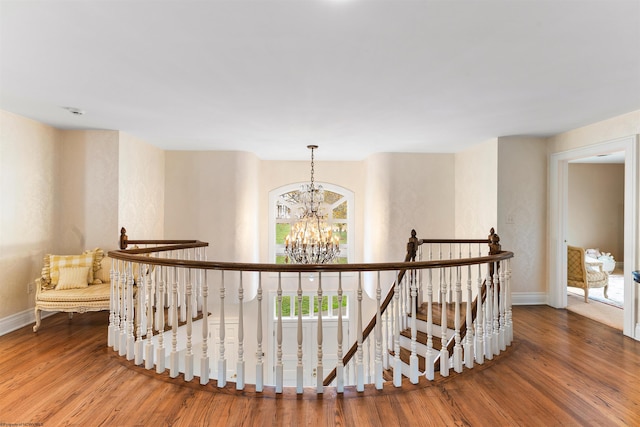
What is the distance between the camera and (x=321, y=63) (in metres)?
2.42

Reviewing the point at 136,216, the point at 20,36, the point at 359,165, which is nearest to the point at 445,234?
the point at 359,165

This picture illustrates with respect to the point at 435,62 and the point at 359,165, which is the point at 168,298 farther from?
the point at 359,165

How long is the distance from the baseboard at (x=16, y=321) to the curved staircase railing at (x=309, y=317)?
4.03 ft

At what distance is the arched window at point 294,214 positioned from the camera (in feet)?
22.0

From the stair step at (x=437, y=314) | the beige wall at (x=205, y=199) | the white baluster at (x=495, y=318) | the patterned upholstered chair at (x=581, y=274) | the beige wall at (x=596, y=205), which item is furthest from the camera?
the beige wall at (x=596, y=205)

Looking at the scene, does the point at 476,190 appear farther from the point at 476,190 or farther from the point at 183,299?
the point at 183,299

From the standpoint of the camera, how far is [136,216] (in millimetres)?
4836

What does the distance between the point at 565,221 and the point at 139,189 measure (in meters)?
6.26

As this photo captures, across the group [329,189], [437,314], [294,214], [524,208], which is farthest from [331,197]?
[524,208]

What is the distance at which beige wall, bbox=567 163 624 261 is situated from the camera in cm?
774

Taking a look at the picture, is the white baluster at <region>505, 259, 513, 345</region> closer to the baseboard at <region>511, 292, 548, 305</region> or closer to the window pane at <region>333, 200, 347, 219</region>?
the baseboard at <region>511, 292, 548, 305</region>

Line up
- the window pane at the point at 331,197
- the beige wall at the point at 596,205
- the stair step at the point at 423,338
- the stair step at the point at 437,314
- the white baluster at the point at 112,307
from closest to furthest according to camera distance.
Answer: the white baluster at the point at 112,307 < the stair step at the point at 423,338 < the stair step at the point at 437,314 < the window pane at the point at 331,197 < the beige wall at the point at 596,205

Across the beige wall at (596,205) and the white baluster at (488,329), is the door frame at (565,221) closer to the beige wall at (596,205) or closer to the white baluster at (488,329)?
the white baluster at (488,329)

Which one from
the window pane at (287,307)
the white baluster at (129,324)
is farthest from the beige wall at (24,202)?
the window pane at (287,307)
